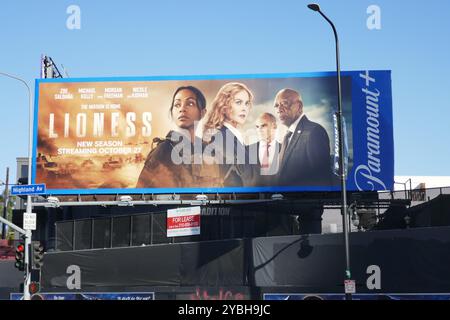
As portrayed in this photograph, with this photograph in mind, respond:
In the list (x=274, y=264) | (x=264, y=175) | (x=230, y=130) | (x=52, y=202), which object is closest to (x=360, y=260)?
(x=274, y=264)

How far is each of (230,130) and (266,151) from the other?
9.11 feet

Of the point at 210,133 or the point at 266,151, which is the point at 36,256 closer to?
the point at 210,133

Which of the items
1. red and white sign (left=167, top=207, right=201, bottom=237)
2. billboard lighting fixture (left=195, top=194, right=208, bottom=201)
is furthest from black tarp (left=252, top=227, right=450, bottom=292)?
billboard lighting fixture (left=195, top=194, right=208, bottom=201)

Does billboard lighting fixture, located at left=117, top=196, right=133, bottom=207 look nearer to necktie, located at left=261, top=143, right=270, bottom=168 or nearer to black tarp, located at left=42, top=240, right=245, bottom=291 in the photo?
black tarp, located at left=42, top=240, right=245, bottom=291

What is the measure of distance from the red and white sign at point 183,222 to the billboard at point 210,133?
996cm

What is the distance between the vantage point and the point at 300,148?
43.3 m

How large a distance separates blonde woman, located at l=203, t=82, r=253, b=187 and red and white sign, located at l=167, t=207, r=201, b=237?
1026 cm

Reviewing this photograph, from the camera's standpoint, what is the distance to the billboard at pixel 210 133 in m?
42.8

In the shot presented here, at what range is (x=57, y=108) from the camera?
45562mm

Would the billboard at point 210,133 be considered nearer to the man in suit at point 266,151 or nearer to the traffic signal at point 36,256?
the man in suit at point 266,151

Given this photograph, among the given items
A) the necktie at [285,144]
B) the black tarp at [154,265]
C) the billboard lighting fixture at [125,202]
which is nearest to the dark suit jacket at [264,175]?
the necktie at [285,144]

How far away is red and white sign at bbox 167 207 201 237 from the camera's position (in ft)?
107

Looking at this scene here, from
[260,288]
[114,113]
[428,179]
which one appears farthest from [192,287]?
[428,179]
